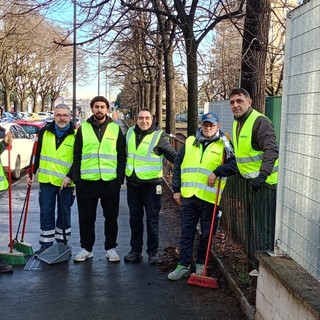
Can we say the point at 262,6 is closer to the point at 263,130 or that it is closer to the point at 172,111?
the point at 263,130

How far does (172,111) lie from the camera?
18.3 m

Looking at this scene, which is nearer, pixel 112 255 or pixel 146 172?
pixel 146 172

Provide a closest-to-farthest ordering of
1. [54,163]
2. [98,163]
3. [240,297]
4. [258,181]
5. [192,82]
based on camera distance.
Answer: [258,181] < [240,297] < [98,163] < [54,163] < [192,82]

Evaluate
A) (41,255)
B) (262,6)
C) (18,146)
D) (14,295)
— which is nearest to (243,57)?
(262,6)

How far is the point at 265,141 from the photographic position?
187 inches

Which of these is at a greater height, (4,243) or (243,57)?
(243,57)

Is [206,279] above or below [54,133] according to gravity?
below

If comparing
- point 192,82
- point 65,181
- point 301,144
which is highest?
point 192,82

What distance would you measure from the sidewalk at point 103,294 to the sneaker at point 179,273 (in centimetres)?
7

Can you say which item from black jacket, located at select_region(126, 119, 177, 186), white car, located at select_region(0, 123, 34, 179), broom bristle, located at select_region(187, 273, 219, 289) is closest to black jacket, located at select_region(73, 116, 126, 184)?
black jacket, located at select_region(126, 119, 177, 186)

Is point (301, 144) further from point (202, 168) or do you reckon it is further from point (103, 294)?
point (103, 294)

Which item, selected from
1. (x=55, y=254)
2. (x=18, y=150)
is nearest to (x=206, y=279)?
(x=55, y=254)

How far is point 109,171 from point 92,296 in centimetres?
158

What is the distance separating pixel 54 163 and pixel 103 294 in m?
1.92
